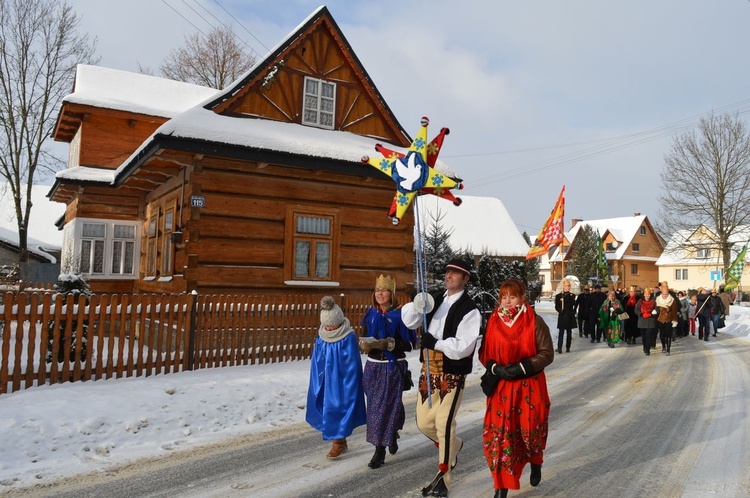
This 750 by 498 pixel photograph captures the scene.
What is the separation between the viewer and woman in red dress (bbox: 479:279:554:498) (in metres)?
4.12

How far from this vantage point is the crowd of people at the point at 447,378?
419 cm

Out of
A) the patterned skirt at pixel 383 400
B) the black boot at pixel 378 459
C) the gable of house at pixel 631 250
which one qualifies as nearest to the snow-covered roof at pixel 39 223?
the patterned skirt at pixel 383 400

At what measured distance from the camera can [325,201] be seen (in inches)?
500

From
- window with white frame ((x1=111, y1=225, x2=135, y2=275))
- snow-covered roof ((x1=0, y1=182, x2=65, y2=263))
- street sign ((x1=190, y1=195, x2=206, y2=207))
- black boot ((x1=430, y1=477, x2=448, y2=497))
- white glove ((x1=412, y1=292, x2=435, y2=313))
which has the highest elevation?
snow-covered roof ((x1=0, y1=182, x2=65, y2=263))

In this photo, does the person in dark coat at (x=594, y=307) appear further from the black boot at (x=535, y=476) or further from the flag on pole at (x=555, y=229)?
the black boot at (x=535, y=476)

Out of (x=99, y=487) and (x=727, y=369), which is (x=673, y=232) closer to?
(x=727, y=369)

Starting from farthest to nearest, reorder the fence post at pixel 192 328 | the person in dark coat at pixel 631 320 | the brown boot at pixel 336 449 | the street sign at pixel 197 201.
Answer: the person in dark coat at pixel 631 320
the street sign at pixel 197 201
the fence post at pixel 192 328
the brown boot at pixel 336 449

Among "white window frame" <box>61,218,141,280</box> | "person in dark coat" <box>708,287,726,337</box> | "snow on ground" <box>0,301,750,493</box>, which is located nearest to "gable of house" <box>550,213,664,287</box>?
"person in dark coat" <box>708,287,726,337</box>

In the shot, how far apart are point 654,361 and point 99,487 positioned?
11.9m

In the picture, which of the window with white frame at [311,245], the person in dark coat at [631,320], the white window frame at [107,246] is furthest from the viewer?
the person in dark coat at [631,320]

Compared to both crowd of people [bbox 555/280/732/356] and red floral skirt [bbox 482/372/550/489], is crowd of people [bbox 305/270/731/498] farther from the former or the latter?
crowd of people [bbox 555/280/732/356]

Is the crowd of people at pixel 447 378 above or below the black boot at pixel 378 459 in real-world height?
above

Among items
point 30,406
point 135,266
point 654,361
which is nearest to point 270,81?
point 135,266

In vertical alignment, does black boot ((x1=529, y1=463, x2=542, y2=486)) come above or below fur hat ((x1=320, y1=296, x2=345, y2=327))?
below
